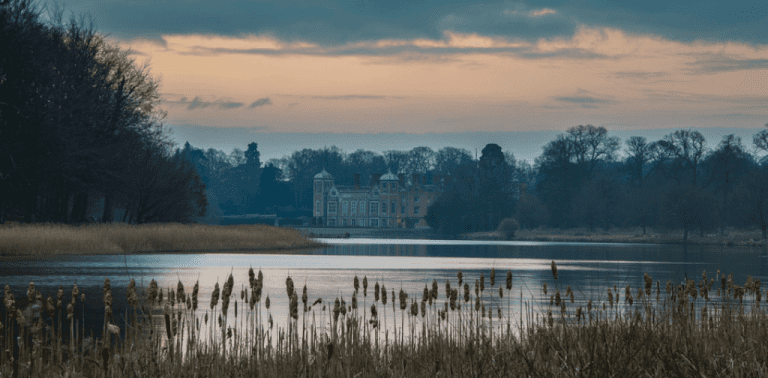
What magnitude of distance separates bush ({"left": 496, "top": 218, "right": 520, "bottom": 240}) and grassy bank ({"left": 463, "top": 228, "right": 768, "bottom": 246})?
1.96ft

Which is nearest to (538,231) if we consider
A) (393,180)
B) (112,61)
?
(393,180)

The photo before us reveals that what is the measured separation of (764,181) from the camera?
80.8 m

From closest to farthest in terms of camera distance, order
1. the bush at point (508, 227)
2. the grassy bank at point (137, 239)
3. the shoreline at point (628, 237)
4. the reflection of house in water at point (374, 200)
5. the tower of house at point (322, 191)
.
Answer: the grassy bank at point (137, 239) < the shoreline at point (628, 237) < the bush at point (508, 227) < the reflection of house in water at point (374, 200) < the tower of house at point (322, 191)

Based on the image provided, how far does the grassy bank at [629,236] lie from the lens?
280 ft

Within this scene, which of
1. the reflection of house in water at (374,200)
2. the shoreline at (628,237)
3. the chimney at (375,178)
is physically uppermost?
the chimney at (375,178)

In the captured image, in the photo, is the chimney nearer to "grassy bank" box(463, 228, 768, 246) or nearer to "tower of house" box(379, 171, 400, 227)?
"tower of house" box(379, 171, 400, 227)

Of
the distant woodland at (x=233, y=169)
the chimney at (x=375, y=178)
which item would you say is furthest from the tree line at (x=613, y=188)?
the chimney at (x=375, y=178)

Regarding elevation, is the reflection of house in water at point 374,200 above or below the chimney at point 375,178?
below

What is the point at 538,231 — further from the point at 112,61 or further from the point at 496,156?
the point at 112,61

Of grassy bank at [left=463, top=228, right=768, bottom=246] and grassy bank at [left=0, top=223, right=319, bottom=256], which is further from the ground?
grassy bank at [left=0, top=223, right=319, bottom=256]

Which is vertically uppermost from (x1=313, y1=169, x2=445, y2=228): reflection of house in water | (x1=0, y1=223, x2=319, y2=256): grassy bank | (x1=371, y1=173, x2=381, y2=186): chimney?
(x1=371, y1=173, x2=381, y2=186): chimney

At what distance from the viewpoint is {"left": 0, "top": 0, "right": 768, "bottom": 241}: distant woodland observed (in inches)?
1560

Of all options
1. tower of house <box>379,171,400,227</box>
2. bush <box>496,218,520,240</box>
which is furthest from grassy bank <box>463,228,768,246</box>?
tower of house <box>379,171,400,227</box>

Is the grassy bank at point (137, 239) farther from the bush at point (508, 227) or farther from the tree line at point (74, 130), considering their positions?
the bush at point (508, 227)
